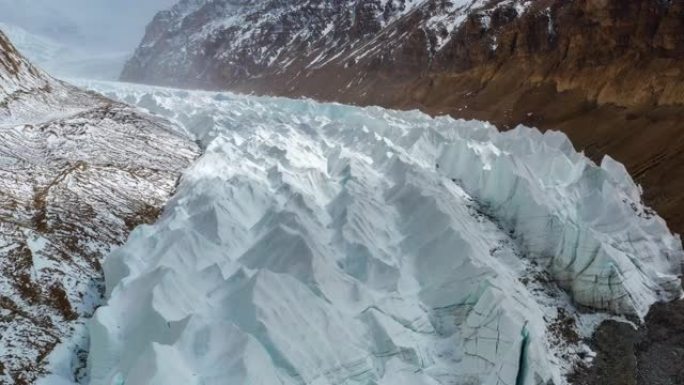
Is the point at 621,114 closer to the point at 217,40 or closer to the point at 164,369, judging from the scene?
the point at 164,369

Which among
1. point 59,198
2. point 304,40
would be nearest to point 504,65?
point 59,198

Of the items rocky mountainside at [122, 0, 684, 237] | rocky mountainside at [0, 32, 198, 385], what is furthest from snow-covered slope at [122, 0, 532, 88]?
rocky mountainside at [0, 32, 198, 385]

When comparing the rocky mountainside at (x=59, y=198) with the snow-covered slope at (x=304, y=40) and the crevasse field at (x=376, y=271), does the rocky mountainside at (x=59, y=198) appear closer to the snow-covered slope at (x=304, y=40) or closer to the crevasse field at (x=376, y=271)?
the crevasse field at (x=376, y=271)

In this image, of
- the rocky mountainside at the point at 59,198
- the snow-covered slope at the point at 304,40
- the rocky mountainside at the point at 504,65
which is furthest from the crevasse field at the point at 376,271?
the snow-covered slope at the point at 304,40

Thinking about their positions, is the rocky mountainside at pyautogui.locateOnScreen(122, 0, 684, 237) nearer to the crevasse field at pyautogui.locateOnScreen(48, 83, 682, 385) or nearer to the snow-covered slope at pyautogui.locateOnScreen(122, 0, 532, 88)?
the snow-covered slope at pyautogui.locateOnScreen(122, 0, 532, 88)

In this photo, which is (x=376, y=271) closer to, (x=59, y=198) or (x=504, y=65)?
(x=59, y=198)

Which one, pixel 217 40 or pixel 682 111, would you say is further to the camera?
pixel 217 40

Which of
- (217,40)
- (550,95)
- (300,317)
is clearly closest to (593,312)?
(300,317)
